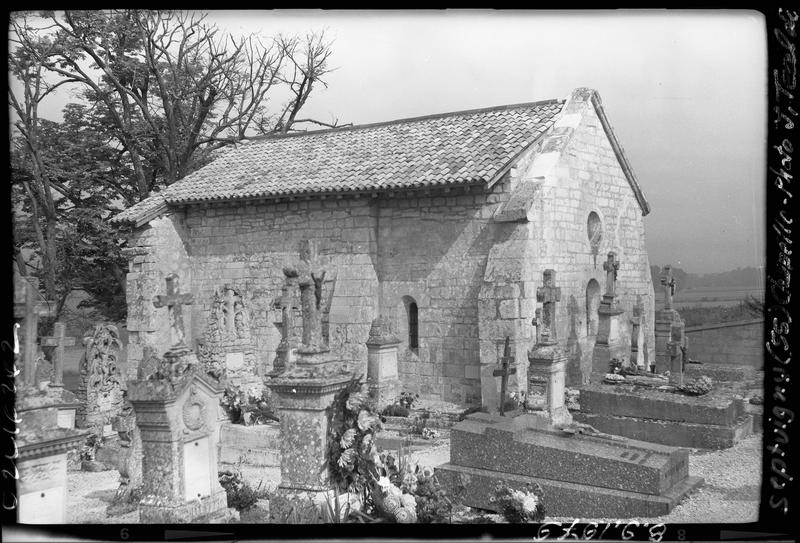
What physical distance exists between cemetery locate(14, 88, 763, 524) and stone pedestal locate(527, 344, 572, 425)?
0.13 feet

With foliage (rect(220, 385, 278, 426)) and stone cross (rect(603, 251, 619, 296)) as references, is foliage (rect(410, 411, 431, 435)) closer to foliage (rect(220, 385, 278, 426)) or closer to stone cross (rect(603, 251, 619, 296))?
foliage (rect(220, 385, 278, 426))

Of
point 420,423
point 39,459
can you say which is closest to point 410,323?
point 420,423

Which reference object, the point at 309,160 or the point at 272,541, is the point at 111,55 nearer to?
the point at 309,160

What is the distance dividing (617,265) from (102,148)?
17.4 metres

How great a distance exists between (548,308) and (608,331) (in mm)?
3765

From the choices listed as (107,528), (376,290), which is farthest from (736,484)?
(376,290)

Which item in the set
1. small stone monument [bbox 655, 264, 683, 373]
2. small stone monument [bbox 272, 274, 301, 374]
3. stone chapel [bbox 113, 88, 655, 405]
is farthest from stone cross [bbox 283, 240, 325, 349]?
small stone monument [bbox 655, 264, 683, 373]

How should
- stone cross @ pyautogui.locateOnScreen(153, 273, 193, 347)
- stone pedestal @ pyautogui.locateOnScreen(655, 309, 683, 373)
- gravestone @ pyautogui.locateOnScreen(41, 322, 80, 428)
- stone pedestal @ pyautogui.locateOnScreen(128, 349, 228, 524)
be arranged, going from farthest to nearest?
stone pedestal @ pyautogui.locateOnScreen(655, 309, 683, 373)
gravestone @ pyautogui.locateOnScreen(41, 322, 80, 428)
stone cross @ pyautogui.locateOnScreen(153, 273, 193, 347)
stone pedestal @ pyautogui.locateOnScreen(128, 349, 228, 524)

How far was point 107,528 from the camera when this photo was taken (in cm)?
607

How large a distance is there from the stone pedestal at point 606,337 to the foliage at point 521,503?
7.58m

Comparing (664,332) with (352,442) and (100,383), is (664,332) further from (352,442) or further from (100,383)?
(100,383)

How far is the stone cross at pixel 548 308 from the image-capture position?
11883 mm

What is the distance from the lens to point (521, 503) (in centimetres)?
757

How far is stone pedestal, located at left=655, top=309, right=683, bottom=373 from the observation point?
16.0 metres
